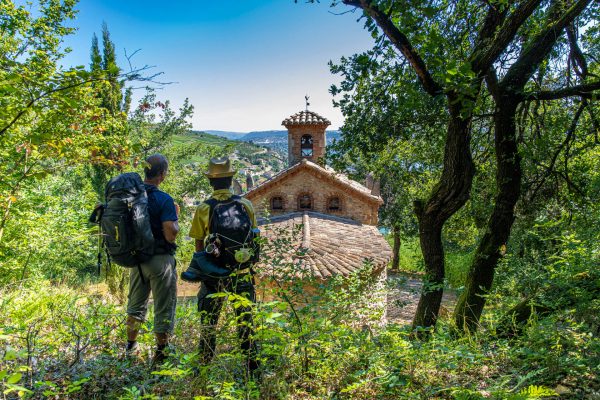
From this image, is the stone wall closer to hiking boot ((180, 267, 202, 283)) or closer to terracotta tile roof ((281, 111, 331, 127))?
terracotta tile roof ((281, 111, 331, 127))

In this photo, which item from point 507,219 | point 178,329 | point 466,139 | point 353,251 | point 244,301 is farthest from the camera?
point 353,251

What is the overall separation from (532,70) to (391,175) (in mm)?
3061

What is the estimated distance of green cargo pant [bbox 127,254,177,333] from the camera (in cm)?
313

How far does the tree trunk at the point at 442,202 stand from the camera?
436 cm

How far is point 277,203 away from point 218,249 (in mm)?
13302

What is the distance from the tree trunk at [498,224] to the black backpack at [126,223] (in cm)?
418

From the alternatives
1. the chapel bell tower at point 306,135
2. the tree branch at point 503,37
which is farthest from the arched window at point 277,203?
the tree branch at point 503,37

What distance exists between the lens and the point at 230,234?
3.05m

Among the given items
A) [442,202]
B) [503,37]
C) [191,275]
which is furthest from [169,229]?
[503,37]

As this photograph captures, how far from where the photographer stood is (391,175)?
7102 millimetres

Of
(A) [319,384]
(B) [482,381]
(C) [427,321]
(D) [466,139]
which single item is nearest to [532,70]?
(D) [466,139]

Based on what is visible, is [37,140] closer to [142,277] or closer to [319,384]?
[142,277]

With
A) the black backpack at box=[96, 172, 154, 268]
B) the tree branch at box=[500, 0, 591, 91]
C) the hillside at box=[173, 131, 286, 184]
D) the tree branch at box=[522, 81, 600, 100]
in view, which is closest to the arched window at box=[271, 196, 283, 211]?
the hillside at box=[173, 131, 286, 184]

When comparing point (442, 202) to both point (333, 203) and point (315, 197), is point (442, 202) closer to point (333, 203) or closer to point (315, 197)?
point (315, 197)
